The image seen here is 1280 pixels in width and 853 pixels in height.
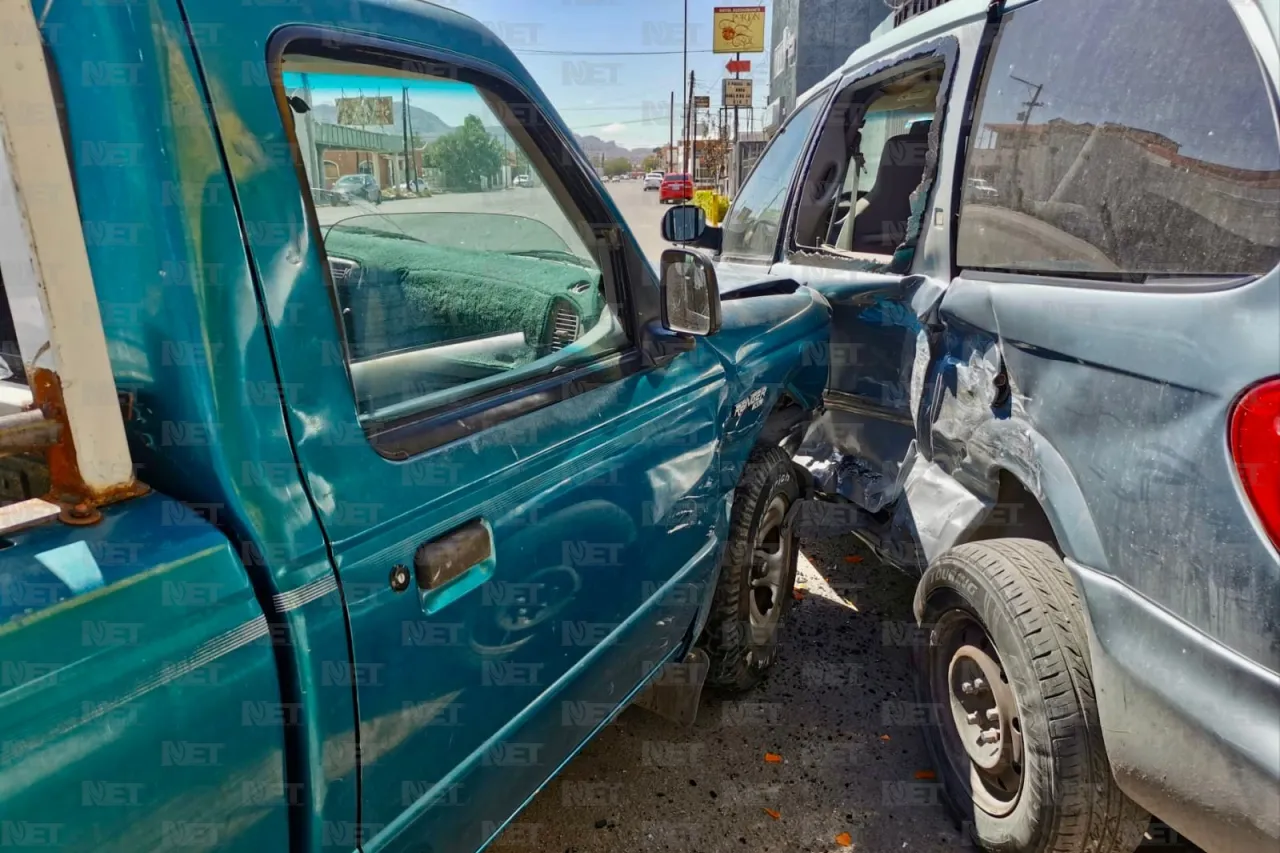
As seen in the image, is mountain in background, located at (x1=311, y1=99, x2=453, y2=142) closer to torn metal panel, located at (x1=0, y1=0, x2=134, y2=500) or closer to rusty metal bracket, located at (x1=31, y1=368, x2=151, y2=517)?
torn metal panel, located at (x1=0, y1=0, x2=134, y2=500)

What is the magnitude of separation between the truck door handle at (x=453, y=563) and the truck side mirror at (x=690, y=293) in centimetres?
82

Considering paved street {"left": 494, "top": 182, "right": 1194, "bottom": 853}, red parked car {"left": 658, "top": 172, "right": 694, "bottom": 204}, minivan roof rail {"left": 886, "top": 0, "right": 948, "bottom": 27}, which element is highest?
minivan roof rail {"left": 886, "top": 0, "right": 948, "bottom": 27}

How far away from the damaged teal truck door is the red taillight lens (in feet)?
3.85

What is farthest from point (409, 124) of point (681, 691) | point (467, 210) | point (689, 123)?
point (689, 123)

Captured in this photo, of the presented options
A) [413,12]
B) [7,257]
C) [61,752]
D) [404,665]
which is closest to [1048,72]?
[413,12]

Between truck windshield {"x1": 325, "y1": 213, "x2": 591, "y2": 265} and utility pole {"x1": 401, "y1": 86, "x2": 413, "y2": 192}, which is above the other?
utility pole {"x1": 401, "y1": 86, "x2": 413, "y2": 192}

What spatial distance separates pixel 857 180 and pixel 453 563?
3476 millimetres

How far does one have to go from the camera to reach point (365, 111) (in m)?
1.62

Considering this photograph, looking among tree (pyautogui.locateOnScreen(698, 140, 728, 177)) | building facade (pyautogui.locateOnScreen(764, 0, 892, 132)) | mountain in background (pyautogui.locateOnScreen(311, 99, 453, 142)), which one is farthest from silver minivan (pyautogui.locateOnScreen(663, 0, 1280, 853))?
tree (pyautogui.locateOnScreen(698, 140, 728, 177))

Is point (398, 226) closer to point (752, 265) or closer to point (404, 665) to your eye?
point (404, 665)

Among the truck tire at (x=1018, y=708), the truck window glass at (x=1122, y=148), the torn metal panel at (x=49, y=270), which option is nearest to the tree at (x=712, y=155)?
the truck window glass at (x=1122, y=148)

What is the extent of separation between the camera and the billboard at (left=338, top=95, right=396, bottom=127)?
1581mm

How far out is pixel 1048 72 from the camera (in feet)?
7.41

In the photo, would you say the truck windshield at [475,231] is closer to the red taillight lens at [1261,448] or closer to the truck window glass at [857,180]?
the red taillight lens at [1261,448]
